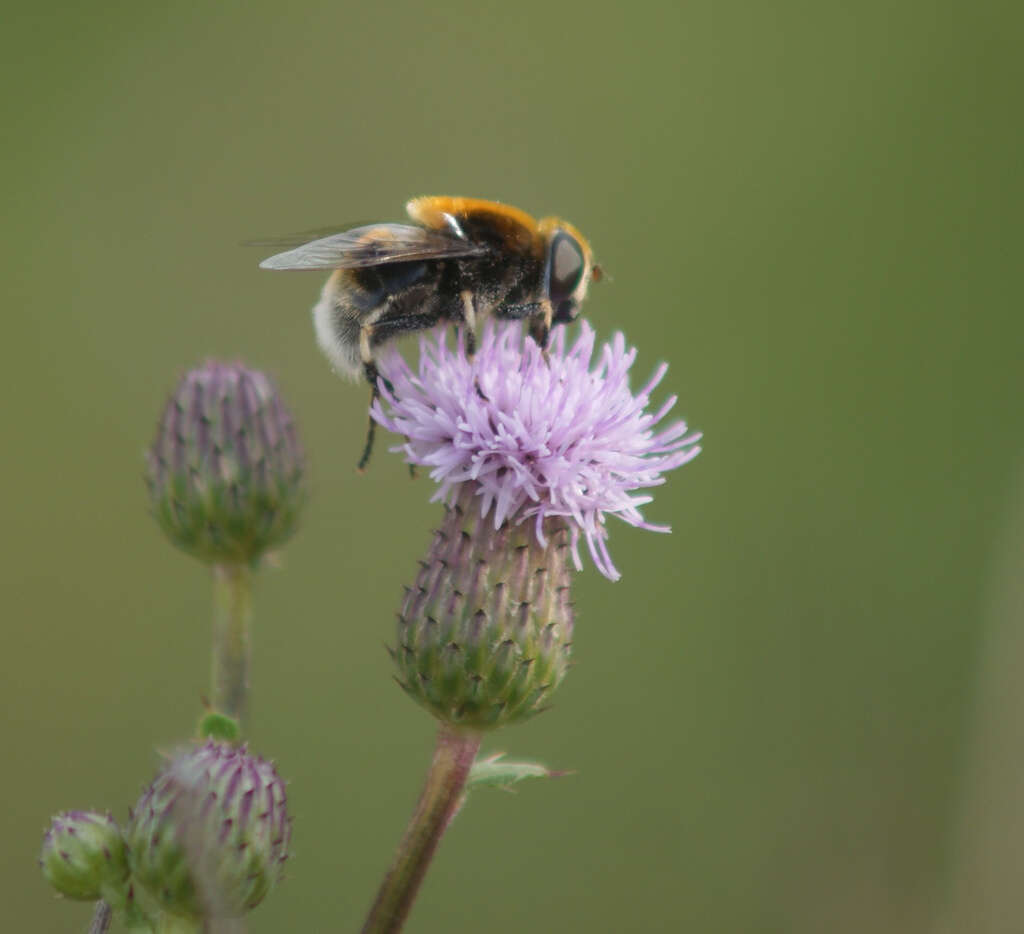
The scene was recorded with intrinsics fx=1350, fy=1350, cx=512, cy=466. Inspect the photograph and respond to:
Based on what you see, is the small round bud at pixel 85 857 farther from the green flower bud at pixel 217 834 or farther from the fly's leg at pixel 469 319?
the fly's leg at pixel 469 319

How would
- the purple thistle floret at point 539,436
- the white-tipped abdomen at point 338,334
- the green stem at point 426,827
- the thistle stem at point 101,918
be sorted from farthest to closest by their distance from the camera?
1. the white-tipped abdomen at point 338,334
2. the purple thistle floret at point 539,436
3. the green stem at point 426,827
4. the thistle stem at point 101,918

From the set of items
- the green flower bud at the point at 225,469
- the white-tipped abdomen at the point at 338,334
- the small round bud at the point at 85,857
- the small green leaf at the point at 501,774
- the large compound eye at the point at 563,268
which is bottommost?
the small round bud at the point at 85,857

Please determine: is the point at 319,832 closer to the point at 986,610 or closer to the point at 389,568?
the point at 389,568

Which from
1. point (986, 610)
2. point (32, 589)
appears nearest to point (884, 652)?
point (986, 610)

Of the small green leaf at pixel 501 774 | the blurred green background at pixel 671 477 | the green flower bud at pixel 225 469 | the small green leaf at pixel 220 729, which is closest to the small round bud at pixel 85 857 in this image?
the small green leaf at pixel 220 729

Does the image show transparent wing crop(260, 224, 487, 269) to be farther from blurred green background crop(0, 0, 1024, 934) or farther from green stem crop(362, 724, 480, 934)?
blurred green background crop(0, 0, 1024, 934)
